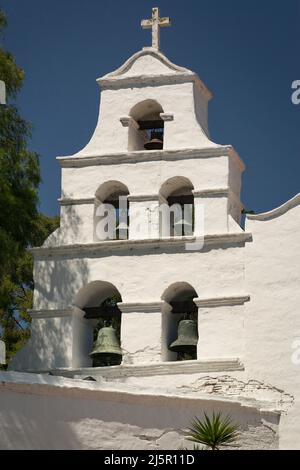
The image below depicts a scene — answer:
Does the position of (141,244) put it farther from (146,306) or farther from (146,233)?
(146,306)

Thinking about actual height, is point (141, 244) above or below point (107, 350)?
above

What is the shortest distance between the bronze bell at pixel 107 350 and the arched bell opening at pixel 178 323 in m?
0.85

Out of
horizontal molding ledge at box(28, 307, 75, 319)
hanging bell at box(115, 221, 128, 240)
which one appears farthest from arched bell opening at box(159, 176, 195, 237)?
horizontal molding ledge at box(28, 307, 75, 319)

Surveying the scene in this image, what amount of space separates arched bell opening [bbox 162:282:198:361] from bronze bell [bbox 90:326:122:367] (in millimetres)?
855

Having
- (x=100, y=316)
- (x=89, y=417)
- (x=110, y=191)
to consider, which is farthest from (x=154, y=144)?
(x=89, y=417)

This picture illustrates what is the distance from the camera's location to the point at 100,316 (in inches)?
1009

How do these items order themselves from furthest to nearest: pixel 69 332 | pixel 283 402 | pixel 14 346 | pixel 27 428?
pixel 14 346
pixel 69 332
pixel 283 402
pixel 27 428

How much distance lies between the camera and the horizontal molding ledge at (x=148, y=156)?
997 inches

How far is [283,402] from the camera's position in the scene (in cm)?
2361

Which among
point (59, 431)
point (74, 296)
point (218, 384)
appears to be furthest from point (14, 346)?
point (59, 431)

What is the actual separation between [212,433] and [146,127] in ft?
24.2

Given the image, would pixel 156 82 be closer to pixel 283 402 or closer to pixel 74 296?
pixel 74 296

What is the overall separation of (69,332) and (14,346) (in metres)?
7.98

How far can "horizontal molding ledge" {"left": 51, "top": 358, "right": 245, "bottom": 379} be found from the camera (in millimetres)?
24141
